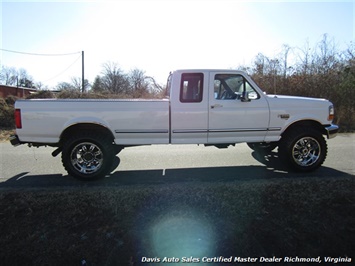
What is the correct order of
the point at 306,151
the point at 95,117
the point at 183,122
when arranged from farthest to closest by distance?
the point at 306,151
the point at 183,122
the point at 95,117

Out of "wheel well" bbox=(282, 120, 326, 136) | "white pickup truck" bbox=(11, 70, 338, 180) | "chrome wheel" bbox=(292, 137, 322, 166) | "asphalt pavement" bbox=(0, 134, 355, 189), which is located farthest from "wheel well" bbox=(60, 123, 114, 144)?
"chrome wheel" bbox=(292, 137, 322, 166)

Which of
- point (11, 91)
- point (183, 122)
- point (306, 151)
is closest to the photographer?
point (183, 122)

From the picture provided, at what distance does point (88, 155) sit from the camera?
483cm

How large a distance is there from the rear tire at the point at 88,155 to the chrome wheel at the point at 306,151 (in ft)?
12.8

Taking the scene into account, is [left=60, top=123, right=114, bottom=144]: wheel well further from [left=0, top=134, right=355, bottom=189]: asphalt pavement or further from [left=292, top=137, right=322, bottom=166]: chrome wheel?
[left=292, top=137, right=322, bottom=166]: chrome wheel

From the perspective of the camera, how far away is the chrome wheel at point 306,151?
516 centimetres

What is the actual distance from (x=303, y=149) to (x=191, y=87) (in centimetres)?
277

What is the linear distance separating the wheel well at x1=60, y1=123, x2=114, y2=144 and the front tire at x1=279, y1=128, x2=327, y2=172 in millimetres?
3722

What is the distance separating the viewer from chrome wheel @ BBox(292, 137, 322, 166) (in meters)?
5.16

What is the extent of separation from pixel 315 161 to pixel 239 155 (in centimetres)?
197

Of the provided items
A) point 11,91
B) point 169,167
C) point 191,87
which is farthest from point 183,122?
point 11,91

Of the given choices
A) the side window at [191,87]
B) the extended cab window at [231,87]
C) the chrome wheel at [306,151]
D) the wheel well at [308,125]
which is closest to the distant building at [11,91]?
the side window at [191,87]

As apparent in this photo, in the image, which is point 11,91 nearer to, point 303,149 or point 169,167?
point 169,167

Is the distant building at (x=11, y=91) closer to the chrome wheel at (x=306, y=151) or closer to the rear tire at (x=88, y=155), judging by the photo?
the rear tire at (x=88, y=155)
